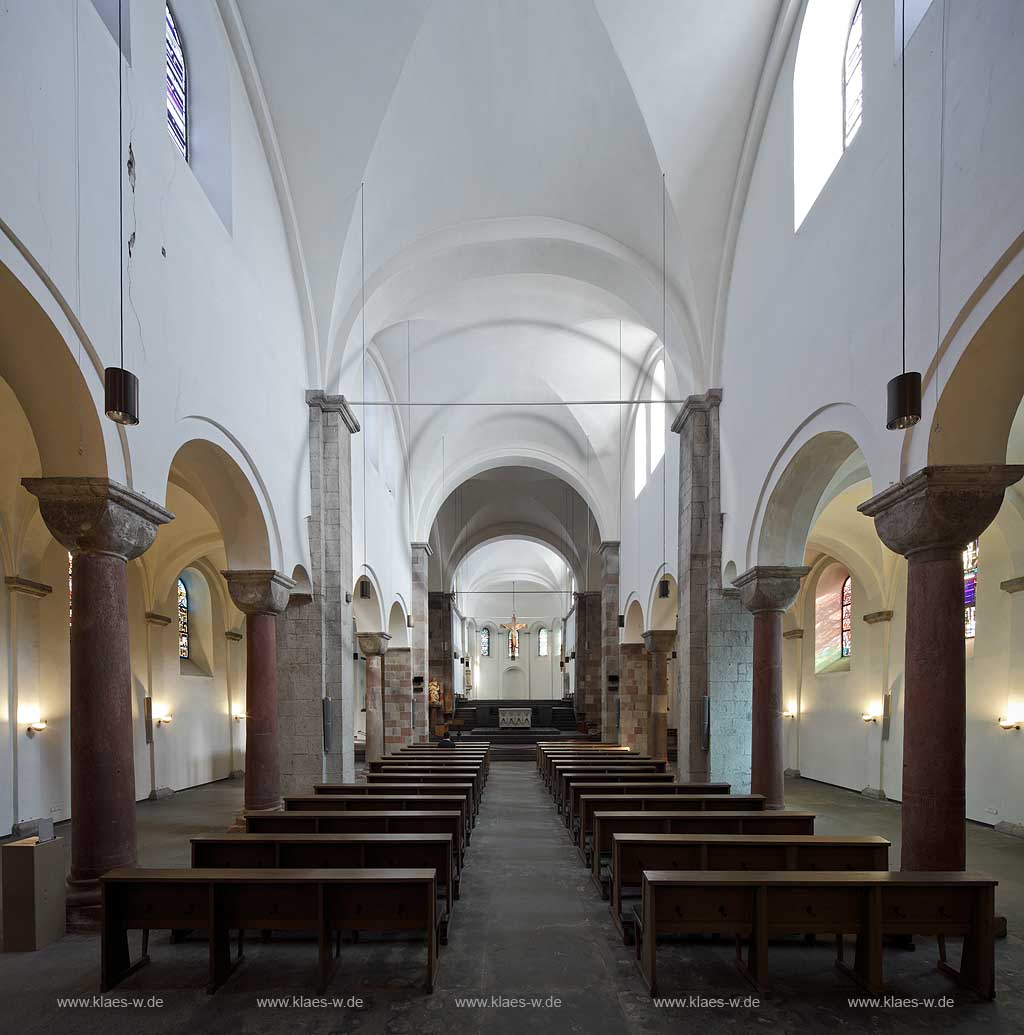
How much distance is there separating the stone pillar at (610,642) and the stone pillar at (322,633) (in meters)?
10.1

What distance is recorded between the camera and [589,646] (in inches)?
1172

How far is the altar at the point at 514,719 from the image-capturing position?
30.6 metres

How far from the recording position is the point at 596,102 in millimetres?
10781

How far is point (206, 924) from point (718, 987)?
3227mm

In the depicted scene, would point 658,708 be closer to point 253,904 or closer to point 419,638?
point 419,638

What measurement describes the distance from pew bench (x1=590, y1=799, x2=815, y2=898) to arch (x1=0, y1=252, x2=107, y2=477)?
5.16 metres

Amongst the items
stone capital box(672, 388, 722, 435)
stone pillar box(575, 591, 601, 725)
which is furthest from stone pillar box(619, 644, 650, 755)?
stone capital box(672, 388, 722, 435)

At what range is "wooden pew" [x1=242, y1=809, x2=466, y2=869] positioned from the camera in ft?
25.0

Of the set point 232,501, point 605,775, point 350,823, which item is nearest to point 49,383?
point 232,501

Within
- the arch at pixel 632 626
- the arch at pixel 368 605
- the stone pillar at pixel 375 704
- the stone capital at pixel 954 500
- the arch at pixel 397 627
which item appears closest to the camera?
the stone capital at pixel 954 500

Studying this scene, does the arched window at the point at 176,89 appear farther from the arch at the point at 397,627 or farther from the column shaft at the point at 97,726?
the arch at the point at 397,627

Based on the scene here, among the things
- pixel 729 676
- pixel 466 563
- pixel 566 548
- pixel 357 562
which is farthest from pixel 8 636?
pixel 466 563

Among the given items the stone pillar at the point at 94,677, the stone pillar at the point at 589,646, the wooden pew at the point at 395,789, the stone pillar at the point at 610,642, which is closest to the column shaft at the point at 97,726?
the stone pillar at the point at 94,677

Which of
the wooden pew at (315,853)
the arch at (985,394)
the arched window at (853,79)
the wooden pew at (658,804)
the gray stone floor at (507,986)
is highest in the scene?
the arched window at (853,79)
